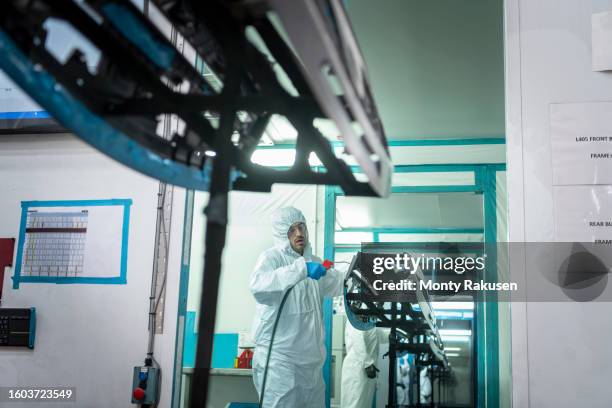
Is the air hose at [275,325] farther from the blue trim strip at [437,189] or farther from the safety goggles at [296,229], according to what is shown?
the blue trim strip at [437,189]

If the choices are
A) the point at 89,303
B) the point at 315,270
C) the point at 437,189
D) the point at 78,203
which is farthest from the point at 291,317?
the point at 437,189

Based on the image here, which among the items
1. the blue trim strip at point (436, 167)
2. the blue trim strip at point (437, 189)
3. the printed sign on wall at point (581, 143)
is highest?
the blue trim strip at point (436, 167)

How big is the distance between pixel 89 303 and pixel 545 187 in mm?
2024

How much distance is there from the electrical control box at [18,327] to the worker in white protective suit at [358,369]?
2583 millimetres

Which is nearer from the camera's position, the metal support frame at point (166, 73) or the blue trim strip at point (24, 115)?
the metal support frame at point (166, 73)

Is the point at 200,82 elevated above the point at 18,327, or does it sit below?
above

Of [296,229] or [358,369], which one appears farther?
[358,369]

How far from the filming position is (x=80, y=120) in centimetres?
90

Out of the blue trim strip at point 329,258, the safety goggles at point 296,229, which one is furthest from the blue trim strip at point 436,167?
the safety goggles at point 296,229

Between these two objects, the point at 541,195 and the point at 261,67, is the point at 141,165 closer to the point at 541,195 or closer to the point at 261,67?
the point at 261,67

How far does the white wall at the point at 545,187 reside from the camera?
193 centimetres

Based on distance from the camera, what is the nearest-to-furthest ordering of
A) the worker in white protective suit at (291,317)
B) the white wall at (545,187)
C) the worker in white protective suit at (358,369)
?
the white wall at (545,187) → the worker in white protective suit at (291,317) → the worker in white protective suit at (358,369)

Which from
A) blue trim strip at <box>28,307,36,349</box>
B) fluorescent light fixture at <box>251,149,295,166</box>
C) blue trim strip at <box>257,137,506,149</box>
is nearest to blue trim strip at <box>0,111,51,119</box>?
blue trim strip at <box>28,307,36,349</box>

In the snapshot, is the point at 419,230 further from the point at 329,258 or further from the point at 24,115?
the point at 24,115
